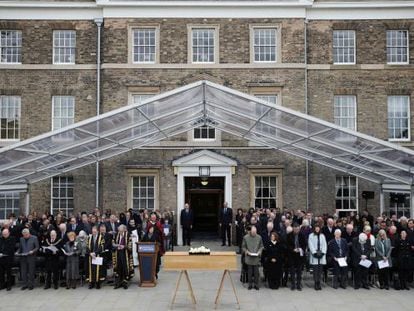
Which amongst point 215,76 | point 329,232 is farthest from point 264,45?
point 329,232

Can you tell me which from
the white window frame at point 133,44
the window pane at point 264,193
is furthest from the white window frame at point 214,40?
the window pane at point 264,193

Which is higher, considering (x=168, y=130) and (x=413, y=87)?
(x=413, y=87)

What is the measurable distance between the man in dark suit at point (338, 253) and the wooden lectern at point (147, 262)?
4831 millimetres

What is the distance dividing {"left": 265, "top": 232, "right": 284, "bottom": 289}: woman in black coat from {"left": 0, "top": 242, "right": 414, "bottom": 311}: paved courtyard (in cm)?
29

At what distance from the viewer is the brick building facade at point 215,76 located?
24156 millimetres

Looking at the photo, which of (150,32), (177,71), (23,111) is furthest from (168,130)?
(23,111)

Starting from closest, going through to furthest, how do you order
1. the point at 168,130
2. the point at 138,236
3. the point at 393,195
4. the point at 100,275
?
the point at 100,275 < the point at 138,236 < the point at 168,130 < the point at 393,195

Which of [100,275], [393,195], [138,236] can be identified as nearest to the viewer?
[100,275]

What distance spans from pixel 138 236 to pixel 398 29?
15.6 metres

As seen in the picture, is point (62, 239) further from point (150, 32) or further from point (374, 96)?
point (374, 96)

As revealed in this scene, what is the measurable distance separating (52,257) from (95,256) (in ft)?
4.00

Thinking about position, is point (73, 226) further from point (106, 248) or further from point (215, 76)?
point (215, 76)

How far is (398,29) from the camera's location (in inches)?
986

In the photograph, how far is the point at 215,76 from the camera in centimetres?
2428
